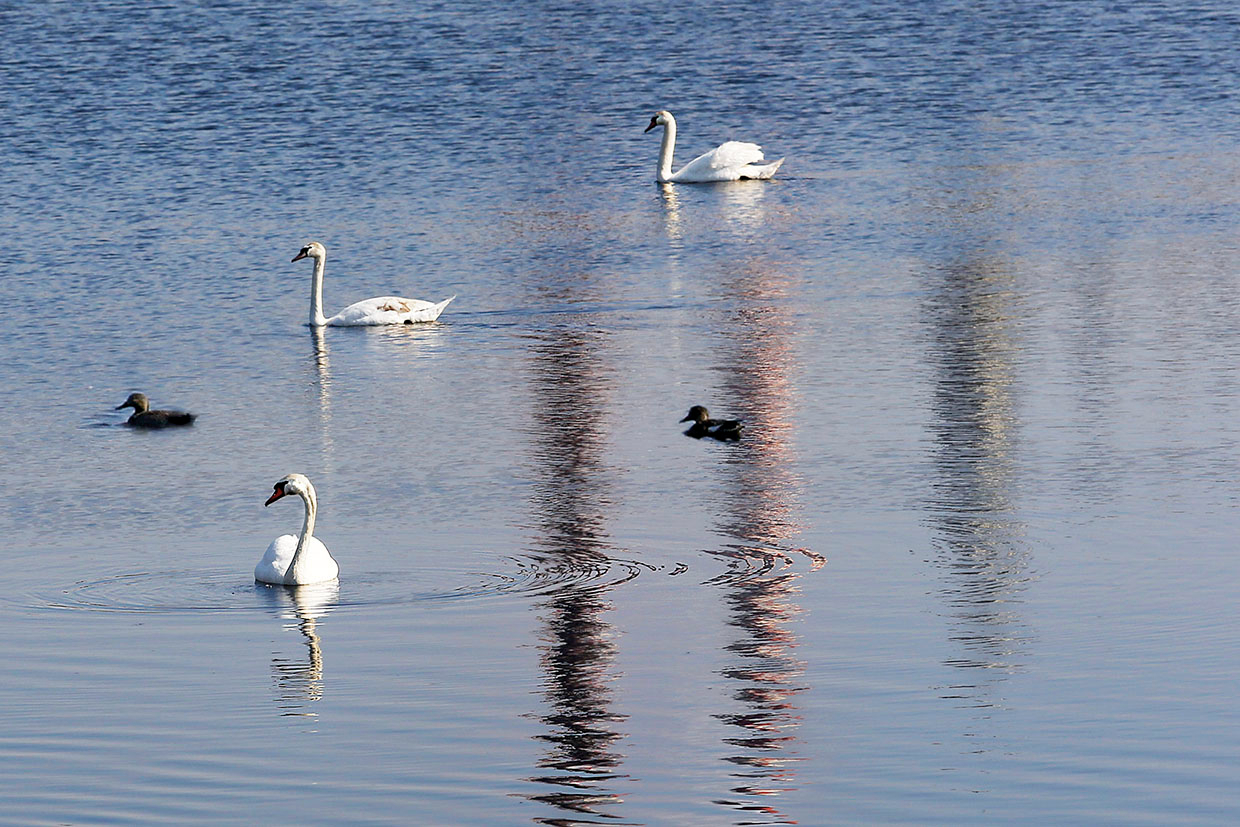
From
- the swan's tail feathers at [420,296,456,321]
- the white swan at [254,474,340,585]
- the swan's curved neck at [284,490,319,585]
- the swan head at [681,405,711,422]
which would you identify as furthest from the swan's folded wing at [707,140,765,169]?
the white swan at [254,474,340,585]

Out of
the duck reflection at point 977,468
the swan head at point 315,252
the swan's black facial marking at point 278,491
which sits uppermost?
the swan head at point 315,252

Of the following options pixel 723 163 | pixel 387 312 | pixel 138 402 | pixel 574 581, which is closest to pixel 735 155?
pixel 723 163

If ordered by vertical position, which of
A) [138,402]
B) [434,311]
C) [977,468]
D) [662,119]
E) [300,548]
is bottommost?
[977,468]

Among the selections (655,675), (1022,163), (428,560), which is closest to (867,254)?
(1022,163)

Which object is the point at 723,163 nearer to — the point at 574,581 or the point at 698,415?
the point at 698,415

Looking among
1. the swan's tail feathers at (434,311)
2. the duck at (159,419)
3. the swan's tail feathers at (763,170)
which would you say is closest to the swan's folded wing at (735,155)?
the swan's tail feathers at (763,170)

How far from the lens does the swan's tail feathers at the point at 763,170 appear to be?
29.3 m

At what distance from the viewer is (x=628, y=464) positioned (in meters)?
15.0

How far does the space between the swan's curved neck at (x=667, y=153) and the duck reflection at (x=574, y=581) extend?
10.9 meters

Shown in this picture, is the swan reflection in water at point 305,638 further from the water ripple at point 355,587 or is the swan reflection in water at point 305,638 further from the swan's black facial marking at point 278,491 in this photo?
the swan's black facial marking at point 278,491

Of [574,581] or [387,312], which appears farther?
[387,312]

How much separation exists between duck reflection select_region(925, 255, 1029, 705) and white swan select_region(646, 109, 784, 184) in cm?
724

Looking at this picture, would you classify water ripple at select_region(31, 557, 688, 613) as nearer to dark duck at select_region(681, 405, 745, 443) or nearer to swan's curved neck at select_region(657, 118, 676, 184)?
dark duck at select_region(681, 405, 745, 443)

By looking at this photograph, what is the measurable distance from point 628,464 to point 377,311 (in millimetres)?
6249
